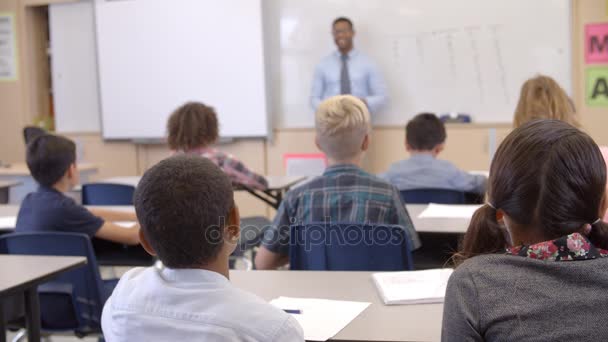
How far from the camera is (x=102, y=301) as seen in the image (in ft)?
8.16

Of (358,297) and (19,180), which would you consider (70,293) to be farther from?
(19,180)

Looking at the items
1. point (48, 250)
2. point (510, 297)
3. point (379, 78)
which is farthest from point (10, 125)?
point (510, 297)

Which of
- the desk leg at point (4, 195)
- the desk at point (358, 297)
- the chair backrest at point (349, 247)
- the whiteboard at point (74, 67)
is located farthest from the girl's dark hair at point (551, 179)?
the whiteboard at point (74, 67)

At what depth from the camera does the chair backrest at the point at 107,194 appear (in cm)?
380

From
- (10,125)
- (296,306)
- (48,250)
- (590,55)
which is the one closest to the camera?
(296,306)

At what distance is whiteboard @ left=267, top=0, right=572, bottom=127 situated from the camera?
550cm

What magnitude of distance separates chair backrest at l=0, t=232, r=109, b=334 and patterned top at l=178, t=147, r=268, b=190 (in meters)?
1.24

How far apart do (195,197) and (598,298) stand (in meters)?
0.66

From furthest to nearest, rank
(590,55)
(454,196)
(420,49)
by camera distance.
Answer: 1. (420,49)
2. (590,55)
3. (454,196)

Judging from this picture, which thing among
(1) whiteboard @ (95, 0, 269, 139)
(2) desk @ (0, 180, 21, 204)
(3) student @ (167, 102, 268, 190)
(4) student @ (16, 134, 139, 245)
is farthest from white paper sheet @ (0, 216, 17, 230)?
(1) whiteboard @ (95, 0, 269, 139)

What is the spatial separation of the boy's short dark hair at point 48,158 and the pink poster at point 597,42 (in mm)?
4081

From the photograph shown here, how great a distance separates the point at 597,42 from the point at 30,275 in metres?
4.69

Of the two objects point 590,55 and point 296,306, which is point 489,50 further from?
point 296,306

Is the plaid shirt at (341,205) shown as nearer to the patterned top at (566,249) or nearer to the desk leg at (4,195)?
the patterned top at (566,249)
